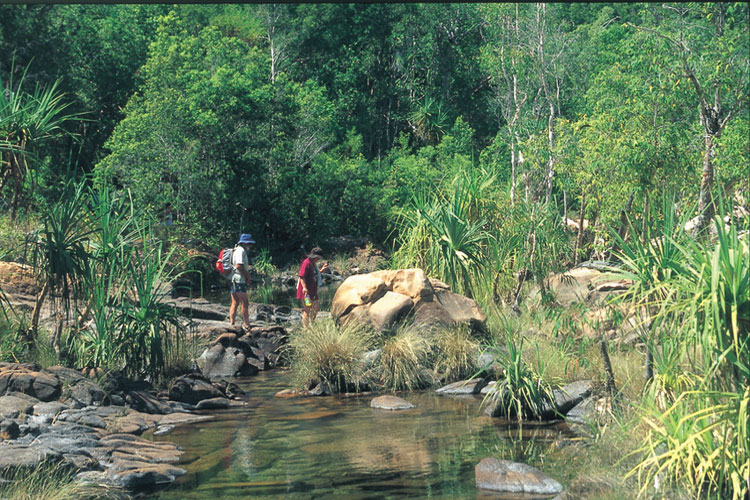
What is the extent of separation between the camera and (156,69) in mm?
31391

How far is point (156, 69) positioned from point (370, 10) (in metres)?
14.6

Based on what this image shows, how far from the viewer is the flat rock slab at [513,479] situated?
6.84 metres

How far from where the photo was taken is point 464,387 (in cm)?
1101

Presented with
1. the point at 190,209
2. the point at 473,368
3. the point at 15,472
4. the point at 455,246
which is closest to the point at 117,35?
the point at 190,209

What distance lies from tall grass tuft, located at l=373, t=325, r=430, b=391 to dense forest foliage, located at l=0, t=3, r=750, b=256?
190 inches

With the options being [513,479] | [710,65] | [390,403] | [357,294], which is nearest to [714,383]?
[513,479]

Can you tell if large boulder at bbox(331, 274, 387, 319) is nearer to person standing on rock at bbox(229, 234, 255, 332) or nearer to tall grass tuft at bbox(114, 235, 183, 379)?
person standing on rock at bbox(229, 234, 255, 332)

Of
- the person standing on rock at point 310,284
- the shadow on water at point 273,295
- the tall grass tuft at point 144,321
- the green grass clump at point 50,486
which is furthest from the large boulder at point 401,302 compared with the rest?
the shadow on water at point 273,295

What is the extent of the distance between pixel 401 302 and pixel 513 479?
543 centimetres

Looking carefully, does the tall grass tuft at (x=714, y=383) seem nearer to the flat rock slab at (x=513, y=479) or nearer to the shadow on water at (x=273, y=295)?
the flat rock slab at (x=513, y=479)

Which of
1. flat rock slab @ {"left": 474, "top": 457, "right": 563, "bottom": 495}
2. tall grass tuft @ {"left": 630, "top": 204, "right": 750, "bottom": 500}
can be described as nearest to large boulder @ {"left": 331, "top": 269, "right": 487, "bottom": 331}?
flat rock slab @ {"left": 474, "top": 457, "right": 563, "bottom": 495}

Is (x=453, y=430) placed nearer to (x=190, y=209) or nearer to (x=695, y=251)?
(x=695, y=251)

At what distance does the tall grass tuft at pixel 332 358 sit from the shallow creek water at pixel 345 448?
41 centimetres

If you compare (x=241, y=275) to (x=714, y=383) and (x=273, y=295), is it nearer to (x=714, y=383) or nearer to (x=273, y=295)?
(x=714, y=383)
